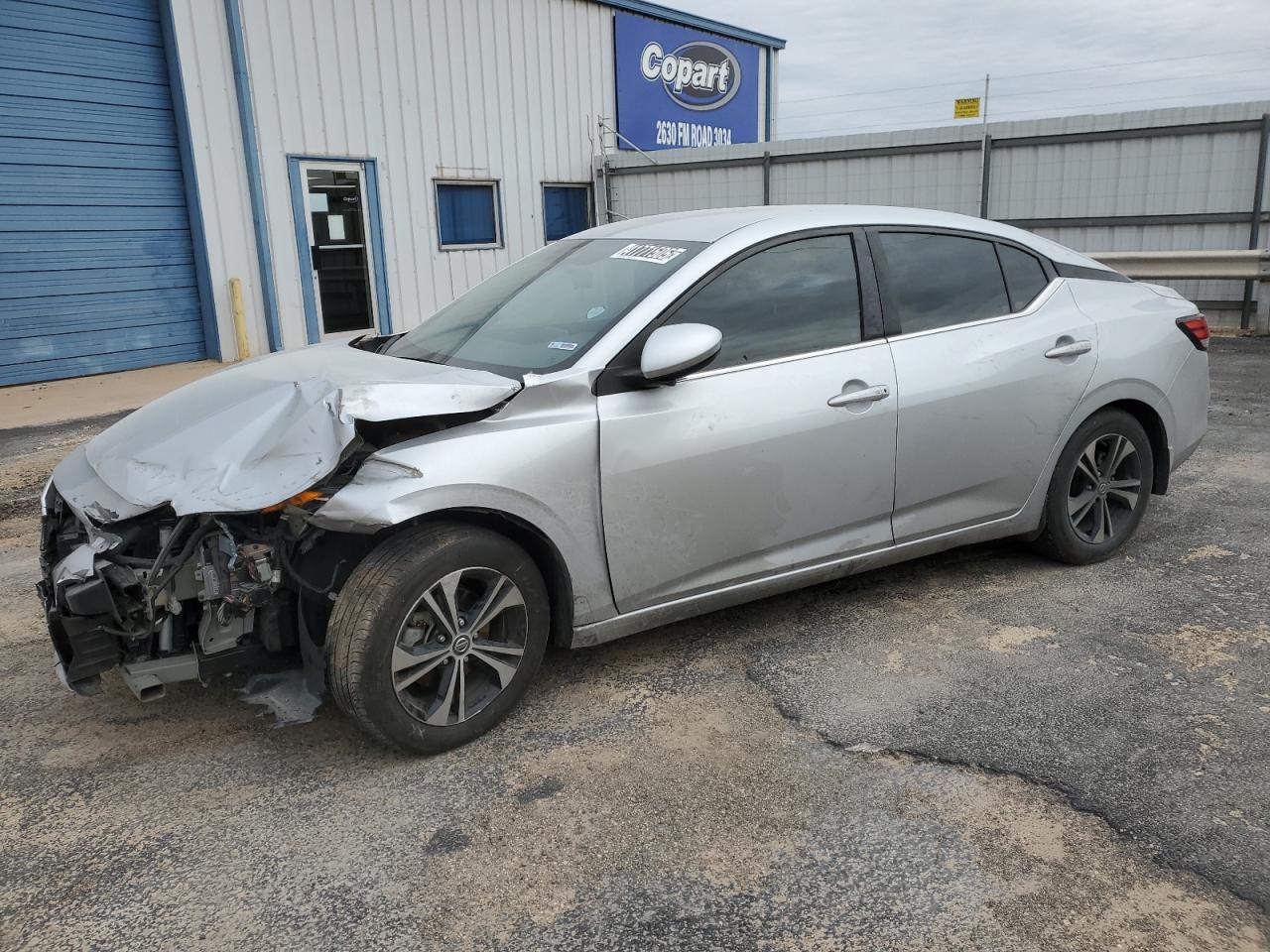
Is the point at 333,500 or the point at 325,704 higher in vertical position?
the point at 333,500

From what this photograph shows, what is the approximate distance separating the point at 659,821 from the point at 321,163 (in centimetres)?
1093

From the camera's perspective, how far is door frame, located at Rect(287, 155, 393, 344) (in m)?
11.6

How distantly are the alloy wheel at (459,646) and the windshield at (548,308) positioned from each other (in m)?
0.76

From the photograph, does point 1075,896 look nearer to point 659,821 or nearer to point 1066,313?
point 659,821

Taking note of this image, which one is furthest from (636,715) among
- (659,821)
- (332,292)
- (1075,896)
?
(332,292)

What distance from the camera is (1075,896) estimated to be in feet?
7.96

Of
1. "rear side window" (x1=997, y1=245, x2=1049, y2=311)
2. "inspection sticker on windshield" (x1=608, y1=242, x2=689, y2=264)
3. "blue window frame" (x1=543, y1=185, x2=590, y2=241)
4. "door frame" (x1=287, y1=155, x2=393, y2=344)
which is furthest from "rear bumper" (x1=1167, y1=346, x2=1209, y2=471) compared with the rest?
"blue window frame" (x1=543, y1=185, x2=590, y2=241)

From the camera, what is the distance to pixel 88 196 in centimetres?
1030

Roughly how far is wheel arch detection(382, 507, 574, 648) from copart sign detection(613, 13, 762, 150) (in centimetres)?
1374

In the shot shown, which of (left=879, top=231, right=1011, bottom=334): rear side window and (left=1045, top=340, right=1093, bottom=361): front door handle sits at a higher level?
A: (left=879, top=231, right=1011, bottom=334): rear side window

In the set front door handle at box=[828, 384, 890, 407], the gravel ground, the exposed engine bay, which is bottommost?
the gravel ground

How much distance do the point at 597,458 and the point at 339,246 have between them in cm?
1013

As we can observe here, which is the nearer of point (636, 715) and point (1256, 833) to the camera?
point (1256, 833)

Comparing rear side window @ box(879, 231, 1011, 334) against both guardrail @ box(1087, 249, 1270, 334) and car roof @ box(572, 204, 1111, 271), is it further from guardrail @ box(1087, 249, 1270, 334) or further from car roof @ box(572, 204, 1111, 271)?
guardrail @ box(1087, 249, 1270, 334)
